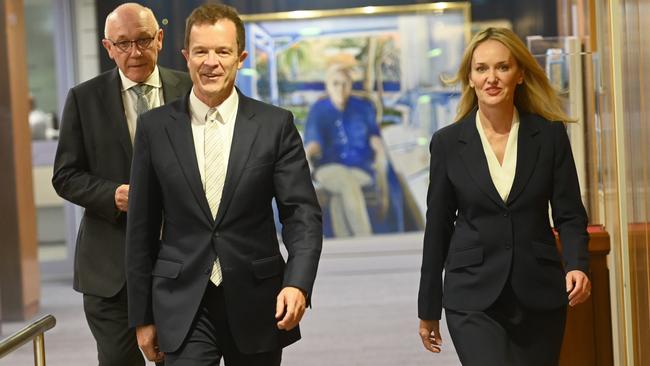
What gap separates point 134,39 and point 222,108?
874 millimetres

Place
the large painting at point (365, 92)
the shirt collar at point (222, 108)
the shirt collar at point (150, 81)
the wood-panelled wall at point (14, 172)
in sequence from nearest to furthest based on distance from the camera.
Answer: the shirt collar at point (222, 108) → the shirt collar at point (150, 81) → the wood-panelled wall at point (14, 172) → the large painting at point (365, 92)

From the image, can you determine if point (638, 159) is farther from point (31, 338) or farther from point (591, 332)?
point (31, 338)

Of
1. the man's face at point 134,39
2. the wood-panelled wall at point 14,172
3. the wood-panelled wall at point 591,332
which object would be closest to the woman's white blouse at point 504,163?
the man's face at point 134,39

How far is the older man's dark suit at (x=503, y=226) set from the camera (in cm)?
403

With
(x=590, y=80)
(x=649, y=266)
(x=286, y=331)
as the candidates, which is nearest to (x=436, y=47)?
(x=590, y=80)

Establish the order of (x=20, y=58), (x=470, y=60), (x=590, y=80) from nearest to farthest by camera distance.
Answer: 1. (x=470, y=60)
2. (x=590, y=80)
3. (x=20, y=58)

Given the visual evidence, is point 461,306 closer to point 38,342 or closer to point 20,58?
point 38,342

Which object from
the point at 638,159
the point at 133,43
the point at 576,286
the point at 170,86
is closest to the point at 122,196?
the point at 170,86

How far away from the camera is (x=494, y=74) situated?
4.12 m

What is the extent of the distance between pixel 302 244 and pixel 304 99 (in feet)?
26.9

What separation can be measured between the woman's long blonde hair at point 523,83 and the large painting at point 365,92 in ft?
24.5

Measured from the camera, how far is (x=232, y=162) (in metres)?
3.68

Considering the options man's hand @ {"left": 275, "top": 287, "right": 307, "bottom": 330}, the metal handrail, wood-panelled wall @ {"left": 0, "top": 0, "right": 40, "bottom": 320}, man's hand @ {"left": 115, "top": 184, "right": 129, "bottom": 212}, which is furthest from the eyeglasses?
wood-panelled wall @ {"left": 0, "top": 0, "right": 40, "bottom": 320}

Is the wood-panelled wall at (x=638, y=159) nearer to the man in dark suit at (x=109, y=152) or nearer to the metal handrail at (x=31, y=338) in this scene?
the man in dark suit at (x=109, y=152)
